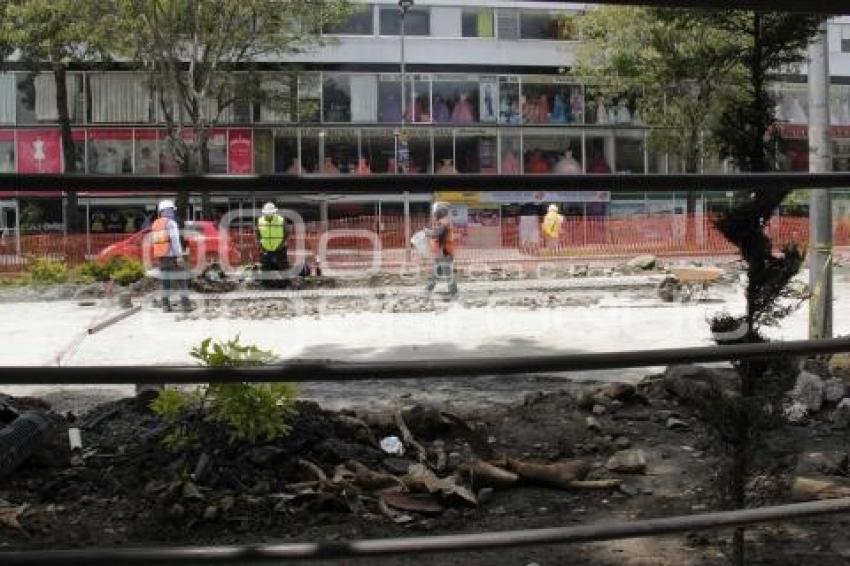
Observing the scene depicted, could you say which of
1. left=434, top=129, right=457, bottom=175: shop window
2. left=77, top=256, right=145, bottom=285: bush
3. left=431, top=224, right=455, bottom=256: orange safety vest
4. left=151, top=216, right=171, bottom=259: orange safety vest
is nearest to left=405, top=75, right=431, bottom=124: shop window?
left=434, top=129, right=457, bottom=175: shop window

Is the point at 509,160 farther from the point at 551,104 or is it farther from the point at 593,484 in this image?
the point at 593,484

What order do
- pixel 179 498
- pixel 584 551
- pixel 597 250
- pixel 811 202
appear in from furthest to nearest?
pixel 597 250, pixel 811 202, pixel 179 498, pixel 584 551

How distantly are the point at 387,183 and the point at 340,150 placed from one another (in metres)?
39.8

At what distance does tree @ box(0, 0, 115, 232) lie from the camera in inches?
962

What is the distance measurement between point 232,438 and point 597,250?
72.9 ft

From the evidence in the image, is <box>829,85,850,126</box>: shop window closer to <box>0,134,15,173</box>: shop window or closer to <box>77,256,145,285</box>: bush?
<box>77,256,145,285</box>: bush

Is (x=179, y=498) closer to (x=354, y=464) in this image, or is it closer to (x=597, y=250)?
(x=354, y=464)

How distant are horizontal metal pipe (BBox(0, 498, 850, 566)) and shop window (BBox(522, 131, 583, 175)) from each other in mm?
41065

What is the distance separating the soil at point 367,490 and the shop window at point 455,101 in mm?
35941

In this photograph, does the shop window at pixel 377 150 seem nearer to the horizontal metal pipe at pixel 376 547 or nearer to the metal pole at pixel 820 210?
the metal pole at pixel 820 210

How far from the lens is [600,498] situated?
5102mm

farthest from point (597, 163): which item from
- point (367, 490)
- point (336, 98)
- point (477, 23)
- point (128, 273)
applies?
point (367, 490)

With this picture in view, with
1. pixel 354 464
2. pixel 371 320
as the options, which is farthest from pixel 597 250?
pixel 354 464

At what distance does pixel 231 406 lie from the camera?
4.99m
